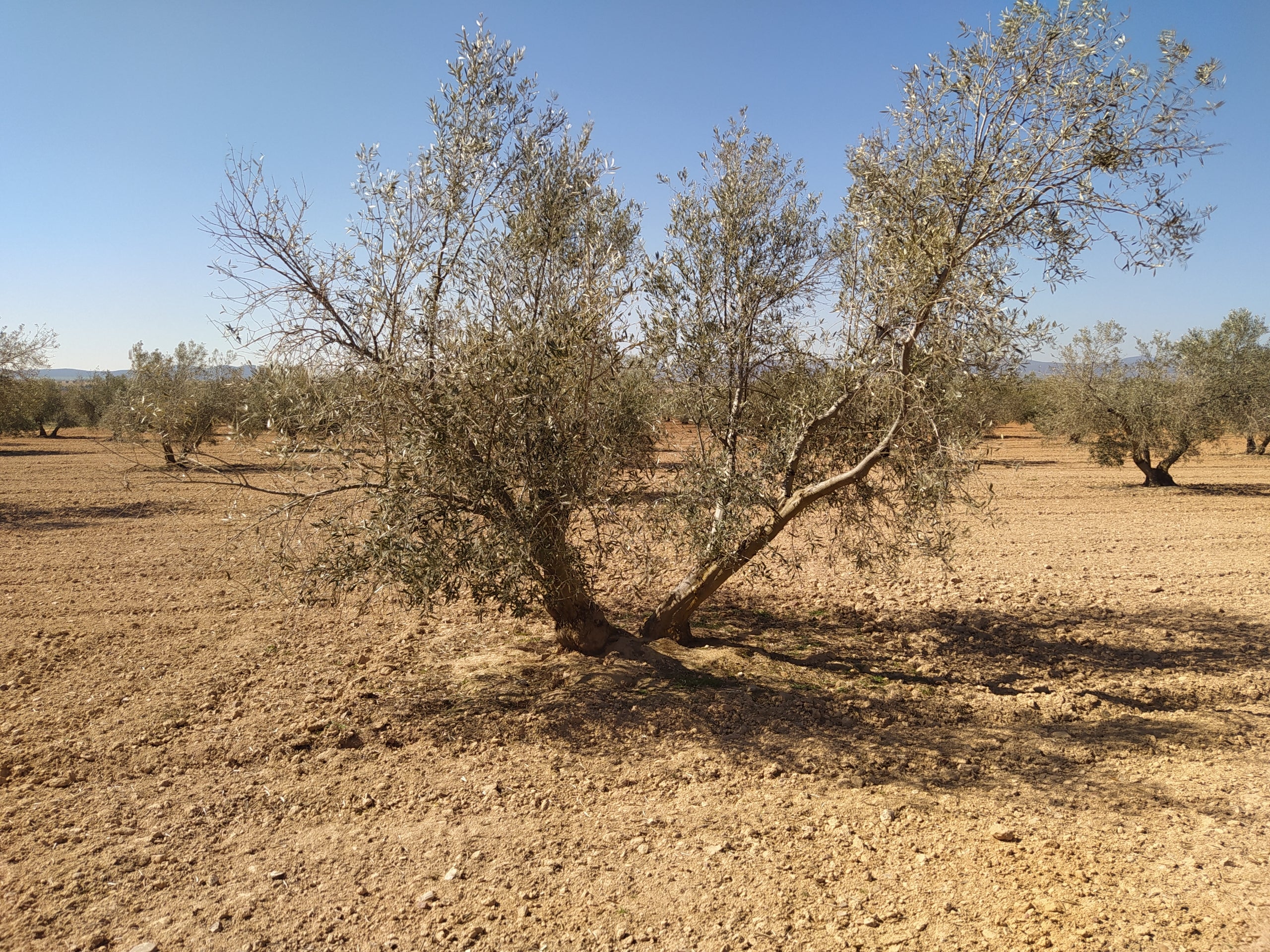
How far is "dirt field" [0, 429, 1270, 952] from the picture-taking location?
430cm

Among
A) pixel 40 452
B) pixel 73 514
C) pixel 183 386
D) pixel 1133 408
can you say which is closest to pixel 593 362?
pixel 73 514

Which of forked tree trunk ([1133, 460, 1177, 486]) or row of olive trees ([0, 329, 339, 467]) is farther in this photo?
forked tree trunk ([1133, 460, 1177, 486])

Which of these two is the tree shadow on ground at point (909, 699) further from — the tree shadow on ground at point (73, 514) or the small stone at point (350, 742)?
the tree shadow on ground at point (73, 514)

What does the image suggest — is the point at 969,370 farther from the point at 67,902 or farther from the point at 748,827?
the point at 67,902

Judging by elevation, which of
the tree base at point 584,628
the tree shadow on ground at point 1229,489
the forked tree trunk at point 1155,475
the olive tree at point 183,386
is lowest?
the tree base at point 584,628

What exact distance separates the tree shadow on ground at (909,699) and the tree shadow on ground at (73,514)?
48.3ft

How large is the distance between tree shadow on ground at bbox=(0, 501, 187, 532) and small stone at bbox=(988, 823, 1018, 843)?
18719 mm

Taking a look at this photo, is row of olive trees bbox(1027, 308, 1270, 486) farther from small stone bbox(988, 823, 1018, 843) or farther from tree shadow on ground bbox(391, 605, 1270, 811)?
small stone bbox(988, 823, 1018, 843)

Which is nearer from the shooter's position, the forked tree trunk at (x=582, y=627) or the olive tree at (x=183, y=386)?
the forked tree trunk at (x=582, y=627)

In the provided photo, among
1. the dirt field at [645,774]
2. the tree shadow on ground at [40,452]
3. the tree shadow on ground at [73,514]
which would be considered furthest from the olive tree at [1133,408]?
the tree shadow on ground at [40,452]

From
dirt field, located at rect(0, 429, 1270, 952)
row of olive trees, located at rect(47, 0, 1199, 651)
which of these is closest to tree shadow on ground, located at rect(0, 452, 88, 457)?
dirt field, located at rect(0, 429, 1270, 952)

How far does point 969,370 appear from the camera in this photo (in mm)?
6582

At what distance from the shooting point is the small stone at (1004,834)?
5.01 m

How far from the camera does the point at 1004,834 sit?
504cm
